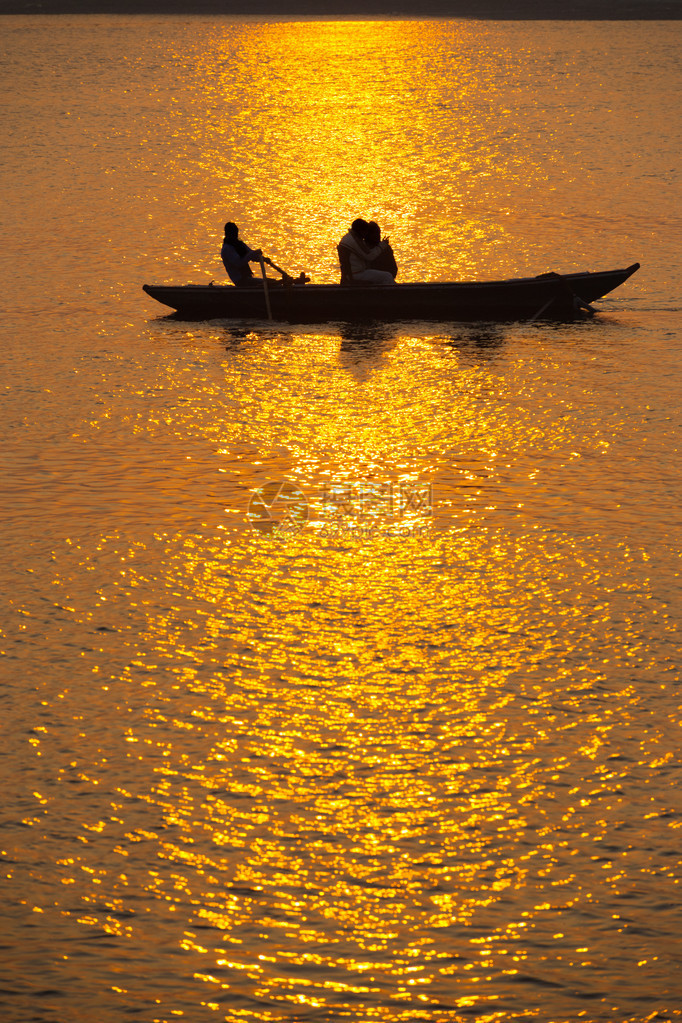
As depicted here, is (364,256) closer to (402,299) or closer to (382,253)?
(382,253)

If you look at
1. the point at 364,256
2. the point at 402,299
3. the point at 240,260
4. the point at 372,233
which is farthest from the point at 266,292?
the point at 402,299

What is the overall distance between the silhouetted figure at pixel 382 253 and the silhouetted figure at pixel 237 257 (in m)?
1.22

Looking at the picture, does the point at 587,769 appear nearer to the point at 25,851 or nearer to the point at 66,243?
the point at 25,851

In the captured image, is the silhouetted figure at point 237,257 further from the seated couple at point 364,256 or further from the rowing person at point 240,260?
the seated couple at point 364,256

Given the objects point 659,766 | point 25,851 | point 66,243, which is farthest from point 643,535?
point 66,243

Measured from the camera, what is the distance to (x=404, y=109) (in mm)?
36750

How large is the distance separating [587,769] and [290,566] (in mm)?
3152

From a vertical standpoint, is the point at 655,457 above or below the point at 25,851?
above

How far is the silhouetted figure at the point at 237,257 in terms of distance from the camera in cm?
1672

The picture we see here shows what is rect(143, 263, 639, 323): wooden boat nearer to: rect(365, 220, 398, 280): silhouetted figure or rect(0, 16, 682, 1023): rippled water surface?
rect(0, 16, 682, 1023): rippled water surface

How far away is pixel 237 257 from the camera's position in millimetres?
16812

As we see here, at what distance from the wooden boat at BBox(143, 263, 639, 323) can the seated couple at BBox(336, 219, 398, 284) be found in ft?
0.89

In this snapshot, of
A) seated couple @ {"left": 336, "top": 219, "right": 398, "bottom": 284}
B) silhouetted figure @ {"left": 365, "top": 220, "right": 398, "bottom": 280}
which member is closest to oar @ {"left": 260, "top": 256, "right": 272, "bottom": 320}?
seated couple @ {"left": 336, "top": 219, "right": 398, "bottom": 284}

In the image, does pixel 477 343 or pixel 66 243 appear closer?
pixel 477 343
